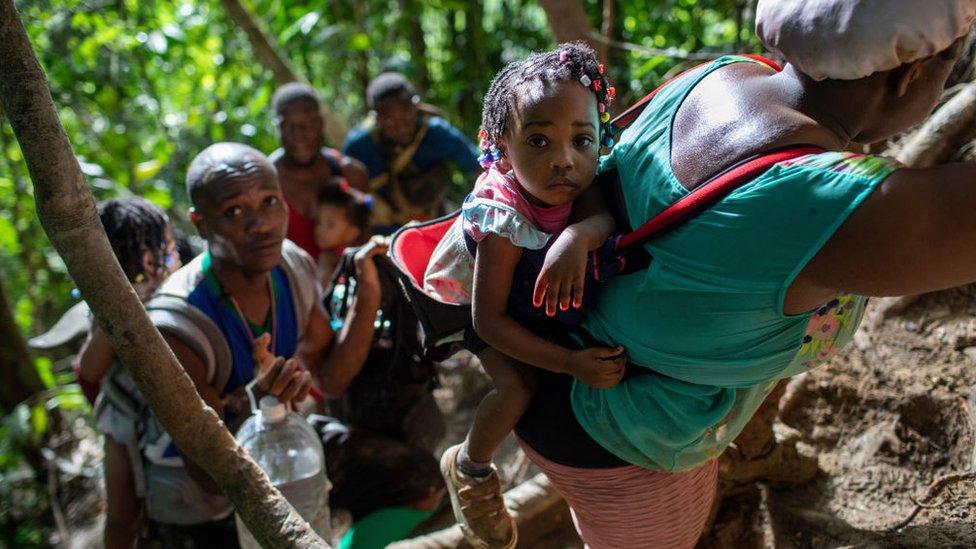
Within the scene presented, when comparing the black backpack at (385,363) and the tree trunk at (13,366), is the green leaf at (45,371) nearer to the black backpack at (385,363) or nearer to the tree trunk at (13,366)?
the tree trunk at (13,366)

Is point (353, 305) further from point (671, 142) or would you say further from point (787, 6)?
point (787, 6)

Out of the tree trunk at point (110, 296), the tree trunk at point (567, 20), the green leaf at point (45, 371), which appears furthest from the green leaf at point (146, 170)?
the tree trunk at point (110, 296)

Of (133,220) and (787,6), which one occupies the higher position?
(787,6)

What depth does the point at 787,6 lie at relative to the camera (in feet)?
4.19

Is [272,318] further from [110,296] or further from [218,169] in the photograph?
[110,296]

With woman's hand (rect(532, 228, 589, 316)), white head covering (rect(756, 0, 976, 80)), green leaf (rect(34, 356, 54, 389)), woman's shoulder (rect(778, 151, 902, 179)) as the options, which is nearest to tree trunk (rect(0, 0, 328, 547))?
woman's hand (rect(532, 228, 589, 316))

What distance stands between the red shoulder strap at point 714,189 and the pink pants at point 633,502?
0.61m

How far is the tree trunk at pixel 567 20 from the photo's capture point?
339 centimetres

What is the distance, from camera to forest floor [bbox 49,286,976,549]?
2.33 metres

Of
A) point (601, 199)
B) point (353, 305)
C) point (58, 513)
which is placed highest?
point (601, 199)

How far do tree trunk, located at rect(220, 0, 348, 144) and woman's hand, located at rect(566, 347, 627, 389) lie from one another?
4.55 metres

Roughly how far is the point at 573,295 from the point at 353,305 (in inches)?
55.5

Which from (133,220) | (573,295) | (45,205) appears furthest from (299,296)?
(573,295)

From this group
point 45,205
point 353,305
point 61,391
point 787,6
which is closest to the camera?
point 787,6
